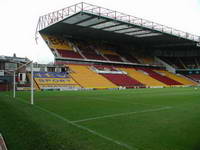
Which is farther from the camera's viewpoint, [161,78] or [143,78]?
[161,78]

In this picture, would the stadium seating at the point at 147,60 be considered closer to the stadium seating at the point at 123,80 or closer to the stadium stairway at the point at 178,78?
the stadium stairway at the point at 178,78

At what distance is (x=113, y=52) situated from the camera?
57656 mm

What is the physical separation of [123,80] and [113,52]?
49.8 feet

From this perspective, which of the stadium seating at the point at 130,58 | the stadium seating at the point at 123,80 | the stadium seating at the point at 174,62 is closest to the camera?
the stadium seating at the point at 123,80

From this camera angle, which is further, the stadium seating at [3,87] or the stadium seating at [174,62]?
the stadium seating at [174,62]

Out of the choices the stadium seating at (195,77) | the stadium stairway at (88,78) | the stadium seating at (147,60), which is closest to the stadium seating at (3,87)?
the stadium stairway at (88,78)

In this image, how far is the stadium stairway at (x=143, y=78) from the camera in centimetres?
4738

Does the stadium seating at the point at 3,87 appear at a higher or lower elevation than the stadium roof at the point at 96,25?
lower

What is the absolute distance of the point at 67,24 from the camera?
1564 inches

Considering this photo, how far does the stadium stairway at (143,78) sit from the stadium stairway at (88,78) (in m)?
9.76

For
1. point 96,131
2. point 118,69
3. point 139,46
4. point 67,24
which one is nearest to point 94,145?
point 96,131

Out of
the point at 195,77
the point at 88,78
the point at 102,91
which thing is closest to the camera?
the point at 102,91

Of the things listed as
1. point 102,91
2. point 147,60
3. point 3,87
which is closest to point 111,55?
point 147,60

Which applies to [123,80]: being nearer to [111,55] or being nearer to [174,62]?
[111,55]
